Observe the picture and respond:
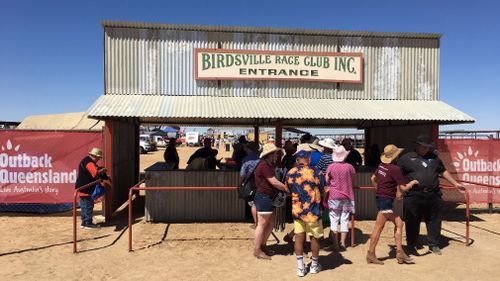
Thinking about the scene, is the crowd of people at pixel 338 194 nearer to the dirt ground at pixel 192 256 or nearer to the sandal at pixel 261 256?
the sandal at pixel 261 256

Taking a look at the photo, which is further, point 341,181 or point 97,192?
point 97,192

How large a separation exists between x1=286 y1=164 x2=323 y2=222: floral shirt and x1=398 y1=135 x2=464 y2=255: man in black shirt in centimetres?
193

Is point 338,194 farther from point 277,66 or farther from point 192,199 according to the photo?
point 277,66

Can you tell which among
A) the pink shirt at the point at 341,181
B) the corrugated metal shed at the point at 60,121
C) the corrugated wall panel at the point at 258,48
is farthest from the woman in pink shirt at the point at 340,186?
the corrugated metal shed at the point at 60,121

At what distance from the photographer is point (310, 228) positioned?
452cm

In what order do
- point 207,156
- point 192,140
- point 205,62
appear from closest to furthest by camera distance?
point 207,156
point 205,62
point 192,140

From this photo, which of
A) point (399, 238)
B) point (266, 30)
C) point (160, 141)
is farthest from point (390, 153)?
point (160, 141)

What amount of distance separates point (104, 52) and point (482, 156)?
380 inches

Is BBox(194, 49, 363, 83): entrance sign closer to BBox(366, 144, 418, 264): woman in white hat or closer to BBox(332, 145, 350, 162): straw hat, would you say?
BBox(332, 145, 350, 162): straw hat

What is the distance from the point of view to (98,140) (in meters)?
7.84

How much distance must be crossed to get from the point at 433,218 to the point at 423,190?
2.03ft

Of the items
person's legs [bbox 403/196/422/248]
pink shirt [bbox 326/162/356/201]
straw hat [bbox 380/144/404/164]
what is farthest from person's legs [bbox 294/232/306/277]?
person's legs [bbox 403/196/422/248]

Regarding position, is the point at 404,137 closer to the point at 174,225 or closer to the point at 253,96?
the point at 253,96

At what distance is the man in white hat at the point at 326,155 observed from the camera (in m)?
5.67
